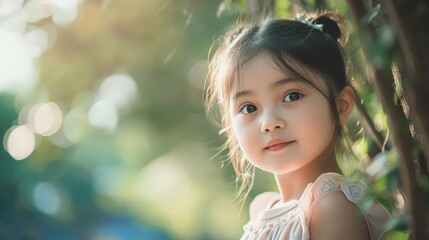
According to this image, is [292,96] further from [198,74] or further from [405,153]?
[198,74]

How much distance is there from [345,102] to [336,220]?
27 centimetres

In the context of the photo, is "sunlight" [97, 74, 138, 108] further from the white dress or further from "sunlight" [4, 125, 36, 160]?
the white dress

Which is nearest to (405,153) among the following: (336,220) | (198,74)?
(336,220)

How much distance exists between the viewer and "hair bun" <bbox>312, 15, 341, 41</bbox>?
1290 millimetres

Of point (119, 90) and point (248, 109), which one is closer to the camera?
point (248, 109)

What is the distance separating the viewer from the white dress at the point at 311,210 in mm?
1089

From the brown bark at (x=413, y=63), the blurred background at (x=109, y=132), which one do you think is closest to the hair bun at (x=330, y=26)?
the brown bark at (x=413, y=63)

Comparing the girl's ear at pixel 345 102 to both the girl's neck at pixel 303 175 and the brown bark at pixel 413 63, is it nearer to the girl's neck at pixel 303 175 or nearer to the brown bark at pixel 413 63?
the girl's neck at pixel 303 175

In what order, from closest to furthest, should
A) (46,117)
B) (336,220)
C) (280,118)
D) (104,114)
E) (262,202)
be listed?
(336,220) < (280,118) < (262,202) < (104,114) < (46,117)

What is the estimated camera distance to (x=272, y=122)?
115 cm

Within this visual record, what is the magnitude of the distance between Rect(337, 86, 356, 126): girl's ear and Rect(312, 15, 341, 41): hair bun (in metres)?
0.10

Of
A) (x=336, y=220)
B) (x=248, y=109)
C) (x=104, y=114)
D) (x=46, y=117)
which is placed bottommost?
(x=336, y=220)

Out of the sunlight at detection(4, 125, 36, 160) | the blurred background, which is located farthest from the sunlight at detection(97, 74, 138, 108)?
the sunlight at detection(4, 125, 36, 160)

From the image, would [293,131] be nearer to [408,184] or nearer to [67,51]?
[408,184]
